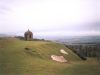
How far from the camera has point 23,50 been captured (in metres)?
42.8

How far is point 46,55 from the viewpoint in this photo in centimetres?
4338

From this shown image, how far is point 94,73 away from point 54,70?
19.6 feet

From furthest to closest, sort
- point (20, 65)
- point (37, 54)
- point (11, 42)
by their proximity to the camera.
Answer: point (11, 42), point (37, 54), point (20, 65)

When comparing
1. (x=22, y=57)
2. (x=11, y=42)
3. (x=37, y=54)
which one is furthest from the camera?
(x=11, y=42)

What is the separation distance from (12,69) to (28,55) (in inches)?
344

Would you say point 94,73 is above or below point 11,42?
below

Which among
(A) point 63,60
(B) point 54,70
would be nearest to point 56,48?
(A) point 63,60

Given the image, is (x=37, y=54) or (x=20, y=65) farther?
(x=37, y=54)

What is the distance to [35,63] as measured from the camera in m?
37.2

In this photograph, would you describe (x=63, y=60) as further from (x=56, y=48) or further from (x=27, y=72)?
(x=27, y=72)

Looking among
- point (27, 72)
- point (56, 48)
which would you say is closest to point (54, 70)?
point (27, 72)

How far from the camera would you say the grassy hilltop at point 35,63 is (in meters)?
31.8

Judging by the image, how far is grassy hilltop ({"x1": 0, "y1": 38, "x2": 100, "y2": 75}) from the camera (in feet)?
104

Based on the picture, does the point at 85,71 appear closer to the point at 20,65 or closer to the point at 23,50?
the point at 20,65
